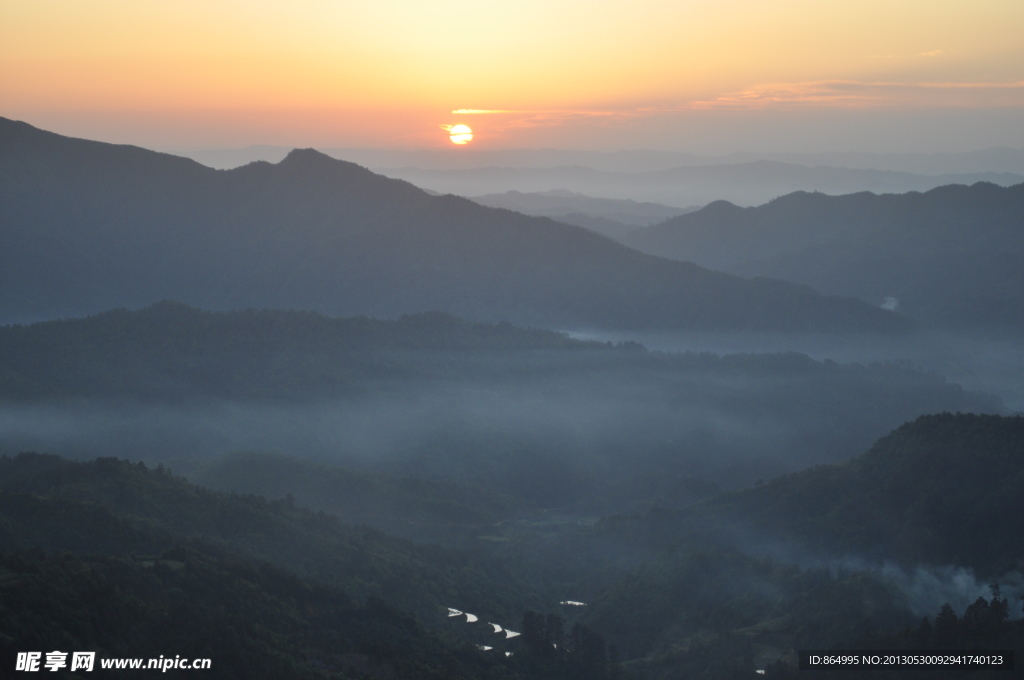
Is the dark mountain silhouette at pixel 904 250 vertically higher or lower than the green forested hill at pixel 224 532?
higher

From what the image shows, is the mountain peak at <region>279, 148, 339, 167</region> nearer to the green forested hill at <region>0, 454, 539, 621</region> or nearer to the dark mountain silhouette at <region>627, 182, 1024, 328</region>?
the dark mountain silhouette at <region>627, 182, 1024, 328</region>

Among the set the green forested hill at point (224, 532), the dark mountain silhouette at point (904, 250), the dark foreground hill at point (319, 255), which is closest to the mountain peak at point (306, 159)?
the dark foreground hill at point (319, 255)

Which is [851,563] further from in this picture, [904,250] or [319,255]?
[904,250]

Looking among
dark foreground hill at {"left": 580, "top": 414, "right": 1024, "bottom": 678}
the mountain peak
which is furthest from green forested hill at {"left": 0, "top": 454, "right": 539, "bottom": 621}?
the mountain peak

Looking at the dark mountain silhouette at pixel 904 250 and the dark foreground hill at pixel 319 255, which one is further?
the dark mountain silhouette at pixel 904 250

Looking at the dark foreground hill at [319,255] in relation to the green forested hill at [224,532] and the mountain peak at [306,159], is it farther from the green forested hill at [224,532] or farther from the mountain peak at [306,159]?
the green forested hill at [224,532]

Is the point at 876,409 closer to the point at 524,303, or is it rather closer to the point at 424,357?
the point at 424,357

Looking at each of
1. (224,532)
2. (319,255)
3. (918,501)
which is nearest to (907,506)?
(918,501)
